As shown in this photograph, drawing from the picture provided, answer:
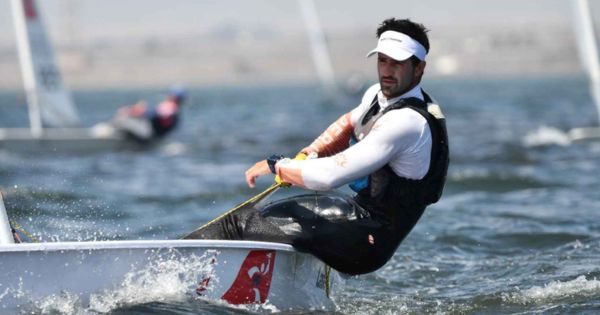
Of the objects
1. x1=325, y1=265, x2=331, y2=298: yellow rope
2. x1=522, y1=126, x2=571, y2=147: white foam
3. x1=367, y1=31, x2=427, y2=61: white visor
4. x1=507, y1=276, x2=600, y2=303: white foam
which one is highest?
x1=367, y1=31, x2=427, y2=61: white visor

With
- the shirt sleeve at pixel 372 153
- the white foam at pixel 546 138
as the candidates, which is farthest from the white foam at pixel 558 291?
the white foam at pixel 546 138

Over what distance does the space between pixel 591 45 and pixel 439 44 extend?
445 feet

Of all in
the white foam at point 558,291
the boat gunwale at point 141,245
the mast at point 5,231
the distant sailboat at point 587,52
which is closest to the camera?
the boat gunwale at point 141,245

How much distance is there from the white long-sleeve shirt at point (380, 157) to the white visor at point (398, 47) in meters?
0.19

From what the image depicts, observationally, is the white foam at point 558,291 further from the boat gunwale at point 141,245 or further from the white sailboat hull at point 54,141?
the white sailboat hull at point 54,141

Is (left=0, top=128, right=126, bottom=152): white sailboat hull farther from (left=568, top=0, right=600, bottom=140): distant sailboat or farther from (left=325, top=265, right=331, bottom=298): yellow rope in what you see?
(left=325, top=265, right=331, bottom=298): yellow rope

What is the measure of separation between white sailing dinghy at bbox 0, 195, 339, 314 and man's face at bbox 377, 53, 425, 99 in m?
0.91

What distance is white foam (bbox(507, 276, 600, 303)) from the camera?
561 centimetres

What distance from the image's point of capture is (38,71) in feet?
60.0

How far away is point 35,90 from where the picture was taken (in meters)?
18.0

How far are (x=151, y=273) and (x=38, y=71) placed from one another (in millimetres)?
14293

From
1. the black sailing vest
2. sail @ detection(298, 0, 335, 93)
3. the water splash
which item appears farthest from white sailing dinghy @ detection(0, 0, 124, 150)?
sail @ detection(298, 0, 335, 93)

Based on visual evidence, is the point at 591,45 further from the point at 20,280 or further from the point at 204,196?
the point at 20,280

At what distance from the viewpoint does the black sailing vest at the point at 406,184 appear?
4766 millimetres
